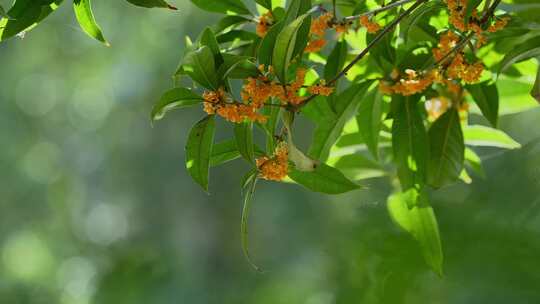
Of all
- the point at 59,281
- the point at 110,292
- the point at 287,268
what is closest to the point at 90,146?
the point at 59,281

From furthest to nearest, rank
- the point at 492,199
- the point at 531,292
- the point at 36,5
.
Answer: the point at 492,199
the point at 531,292
the point at 36,5

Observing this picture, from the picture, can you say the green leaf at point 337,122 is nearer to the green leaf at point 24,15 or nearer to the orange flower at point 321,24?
the orange flower at point 321,24

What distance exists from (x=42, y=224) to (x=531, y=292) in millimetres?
6579

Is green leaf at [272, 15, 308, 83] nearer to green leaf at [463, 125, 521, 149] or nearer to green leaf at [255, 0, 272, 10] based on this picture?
green leaf at [255, 0, 272, 10]

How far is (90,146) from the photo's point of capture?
8.05 m

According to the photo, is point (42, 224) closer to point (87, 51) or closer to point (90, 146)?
point (90, 146)

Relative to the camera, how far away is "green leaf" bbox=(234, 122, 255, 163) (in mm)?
836

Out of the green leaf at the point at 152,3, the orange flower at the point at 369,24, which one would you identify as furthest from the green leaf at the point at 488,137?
the green leaf at the point at 152,3

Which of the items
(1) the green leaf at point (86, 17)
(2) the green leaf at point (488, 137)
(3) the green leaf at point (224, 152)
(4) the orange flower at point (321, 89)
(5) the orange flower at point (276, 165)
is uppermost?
(1) the green leaf at point (86, 17)

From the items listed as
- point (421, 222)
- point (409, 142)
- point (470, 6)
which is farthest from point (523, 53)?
point (421, 222)

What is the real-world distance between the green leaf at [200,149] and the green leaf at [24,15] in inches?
7.6

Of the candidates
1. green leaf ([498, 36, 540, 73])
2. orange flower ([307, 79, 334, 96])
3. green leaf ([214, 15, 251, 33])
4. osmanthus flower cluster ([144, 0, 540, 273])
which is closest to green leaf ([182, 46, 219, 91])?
osmanthus flower cluster ([144, 0, 540, 273])

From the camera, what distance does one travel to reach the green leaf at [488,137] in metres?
1.16

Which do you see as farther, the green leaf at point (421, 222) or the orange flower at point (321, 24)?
the green leaf at point (421, 222)
